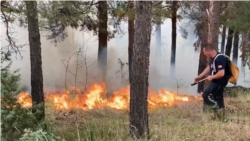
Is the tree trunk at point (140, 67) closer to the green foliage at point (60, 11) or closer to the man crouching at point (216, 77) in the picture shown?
the green foliage at point (60, 11)

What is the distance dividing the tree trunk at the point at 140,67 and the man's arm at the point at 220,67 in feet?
6.96

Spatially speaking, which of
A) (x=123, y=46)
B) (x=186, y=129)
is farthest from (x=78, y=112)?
(x=123, y=46)

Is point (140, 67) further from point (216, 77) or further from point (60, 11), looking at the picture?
point (60, 11)

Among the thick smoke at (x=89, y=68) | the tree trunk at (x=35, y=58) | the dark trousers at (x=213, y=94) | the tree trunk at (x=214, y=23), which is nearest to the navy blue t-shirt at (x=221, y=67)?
the dark trousers at (x=213, y=94)

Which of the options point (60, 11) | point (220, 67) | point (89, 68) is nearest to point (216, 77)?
point (220, 67)

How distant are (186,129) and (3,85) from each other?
10.3ft

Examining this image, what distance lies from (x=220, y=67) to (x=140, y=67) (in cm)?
228

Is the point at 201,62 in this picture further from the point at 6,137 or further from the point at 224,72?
the point at 6,137

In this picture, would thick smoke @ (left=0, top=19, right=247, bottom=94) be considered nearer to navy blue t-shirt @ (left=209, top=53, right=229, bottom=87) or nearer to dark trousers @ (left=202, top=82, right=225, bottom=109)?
dark trousers @ (left=202, top=82, right=225, bottom=109)

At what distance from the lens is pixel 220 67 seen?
6.26 meters

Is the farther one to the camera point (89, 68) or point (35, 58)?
point (89, 68)

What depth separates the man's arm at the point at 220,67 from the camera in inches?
245

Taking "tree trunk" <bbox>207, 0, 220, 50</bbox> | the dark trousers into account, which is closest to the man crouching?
the dark trousers

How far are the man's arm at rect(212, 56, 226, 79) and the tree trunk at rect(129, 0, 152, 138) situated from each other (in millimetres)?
2121
